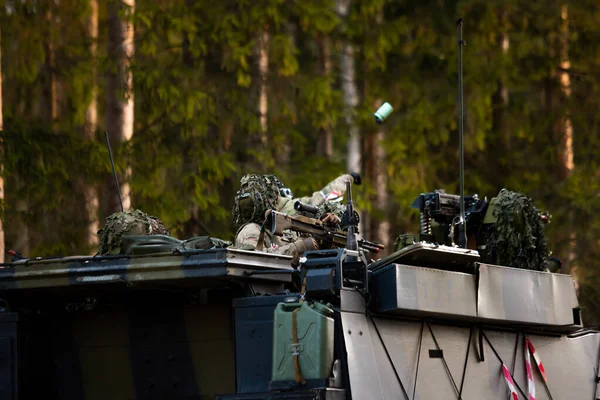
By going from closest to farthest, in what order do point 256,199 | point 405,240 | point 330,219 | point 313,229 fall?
1. point 313,229
2. point 330,219
3. point 256,199
4. point 405,240

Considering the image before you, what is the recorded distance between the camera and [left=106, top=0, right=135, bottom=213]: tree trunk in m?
17.7

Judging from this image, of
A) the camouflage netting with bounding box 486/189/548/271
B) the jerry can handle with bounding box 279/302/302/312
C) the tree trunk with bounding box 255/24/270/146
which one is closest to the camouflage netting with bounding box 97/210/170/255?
the jerry can handle with bounding box 279/302/302/312

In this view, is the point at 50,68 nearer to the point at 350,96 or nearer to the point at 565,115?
the point at 350,96

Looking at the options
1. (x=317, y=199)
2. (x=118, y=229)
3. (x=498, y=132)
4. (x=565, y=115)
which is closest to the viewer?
(x=118, y=229)

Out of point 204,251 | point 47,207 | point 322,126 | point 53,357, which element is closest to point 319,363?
point 204,251

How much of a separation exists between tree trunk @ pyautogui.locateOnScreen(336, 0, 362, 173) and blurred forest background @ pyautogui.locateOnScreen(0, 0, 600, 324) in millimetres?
35

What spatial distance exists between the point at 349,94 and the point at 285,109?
2.24m

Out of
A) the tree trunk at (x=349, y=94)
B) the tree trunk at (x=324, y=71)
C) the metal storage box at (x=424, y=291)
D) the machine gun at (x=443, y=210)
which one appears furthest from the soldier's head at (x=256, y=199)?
the tree trunk at (x=324, y=71)

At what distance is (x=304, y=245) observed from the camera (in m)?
9.95

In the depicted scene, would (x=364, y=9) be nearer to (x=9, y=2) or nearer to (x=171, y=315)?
(x=9, y=2)

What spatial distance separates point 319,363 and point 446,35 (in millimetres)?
14450

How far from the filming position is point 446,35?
21797 millimetres

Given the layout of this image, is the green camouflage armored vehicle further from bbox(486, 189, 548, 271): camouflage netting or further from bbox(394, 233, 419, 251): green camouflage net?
bbox(394, 233, 419, 251): green camouflage net

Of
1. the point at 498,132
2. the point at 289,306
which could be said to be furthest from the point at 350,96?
the point at 289,306
